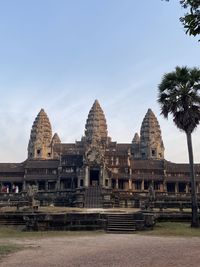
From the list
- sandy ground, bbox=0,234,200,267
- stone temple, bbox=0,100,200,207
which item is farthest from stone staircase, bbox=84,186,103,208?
sandy ground, bbox=0,234,200,267

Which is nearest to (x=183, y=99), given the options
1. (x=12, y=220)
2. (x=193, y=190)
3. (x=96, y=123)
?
(x=193, y=190)

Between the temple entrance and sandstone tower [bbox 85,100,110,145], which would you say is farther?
sandstone tower [bbox 85,100,110,145]

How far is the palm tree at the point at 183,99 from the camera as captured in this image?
27266mm

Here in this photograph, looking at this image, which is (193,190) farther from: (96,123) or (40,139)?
(40,139)

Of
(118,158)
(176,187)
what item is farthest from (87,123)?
(176,187)

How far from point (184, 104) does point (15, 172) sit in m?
55.7

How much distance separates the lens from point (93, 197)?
54.7 metres

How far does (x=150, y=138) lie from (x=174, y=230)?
292 feet

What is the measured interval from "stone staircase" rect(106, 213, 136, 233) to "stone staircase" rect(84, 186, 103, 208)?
2431 centimetres

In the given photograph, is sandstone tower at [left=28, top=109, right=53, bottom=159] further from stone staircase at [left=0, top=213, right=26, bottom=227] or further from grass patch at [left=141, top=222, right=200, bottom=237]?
grass patch at [left=141, top=222, right=200, bottom=237]

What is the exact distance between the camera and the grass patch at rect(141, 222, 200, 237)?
2188 centimetres

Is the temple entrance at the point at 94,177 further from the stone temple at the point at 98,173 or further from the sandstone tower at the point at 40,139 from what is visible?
the sandstone tower at the point at 40,139

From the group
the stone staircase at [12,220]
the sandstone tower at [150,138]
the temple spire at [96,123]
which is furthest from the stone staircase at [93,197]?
the sandstone tower at [150,138]

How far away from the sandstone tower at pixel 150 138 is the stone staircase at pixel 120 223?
282 ft
